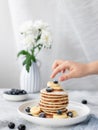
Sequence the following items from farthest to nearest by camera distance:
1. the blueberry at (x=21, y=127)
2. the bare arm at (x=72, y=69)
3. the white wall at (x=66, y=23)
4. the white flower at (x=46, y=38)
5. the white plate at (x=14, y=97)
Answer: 1. the white wall at (x=66, y=23)
2. the white flower at (x=46, y=38)
3. the white plate at (x=14, y=97)
4. the bare arm at (x=72, y=69)
5. the blueberry at (x=21, y=127)

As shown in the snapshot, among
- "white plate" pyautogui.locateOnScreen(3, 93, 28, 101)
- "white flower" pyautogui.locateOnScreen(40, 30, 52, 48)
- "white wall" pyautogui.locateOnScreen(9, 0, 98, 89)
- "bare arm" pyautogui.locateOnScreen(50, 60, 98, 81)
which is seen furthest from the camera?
"white wall" pyautogui.locateOnScreen(9, 0, 98, 89)

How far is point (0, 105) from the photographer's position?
3.87 feet

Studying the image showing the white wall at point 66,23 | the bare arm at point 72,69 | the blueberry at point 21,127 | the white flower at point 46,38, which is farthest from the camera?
the white wall at point 66,23

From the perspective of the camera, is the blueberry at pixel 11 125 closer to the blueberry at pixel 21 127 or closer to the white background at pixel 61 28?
the blueberry at pixel 21 127

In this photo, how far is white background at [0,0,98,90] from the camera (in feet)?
5.50

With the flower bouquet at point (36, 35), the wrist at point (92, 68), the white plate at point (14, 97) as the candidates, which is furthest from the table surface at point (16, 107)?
the flower bouquet at point (36, 35)

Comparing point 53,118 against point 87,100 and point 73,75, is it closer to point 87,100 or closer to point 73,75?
point 73,75

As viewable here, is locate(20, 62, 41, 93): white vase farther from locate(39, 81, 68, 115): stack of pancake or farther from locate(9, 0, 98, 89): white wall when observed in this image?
locate(39, 81, 68, 115): stack of pancake

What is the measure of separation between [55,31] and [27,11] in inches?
7.4

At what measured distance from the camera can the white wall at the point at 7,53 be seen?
69.7 inches

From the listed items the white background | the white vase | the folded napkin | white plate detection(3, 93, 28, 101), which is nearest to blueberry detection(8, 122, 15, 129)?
the folded napkin

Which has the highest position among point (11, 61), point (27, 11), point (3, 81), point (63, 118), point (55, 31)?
point (27, 11)

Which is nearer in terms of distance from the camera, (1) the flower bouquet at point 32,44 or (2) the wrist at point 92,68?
(2) the wrist at point 92,68

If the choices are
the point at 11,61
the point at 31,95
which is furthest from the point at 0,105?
the point at 11,61
